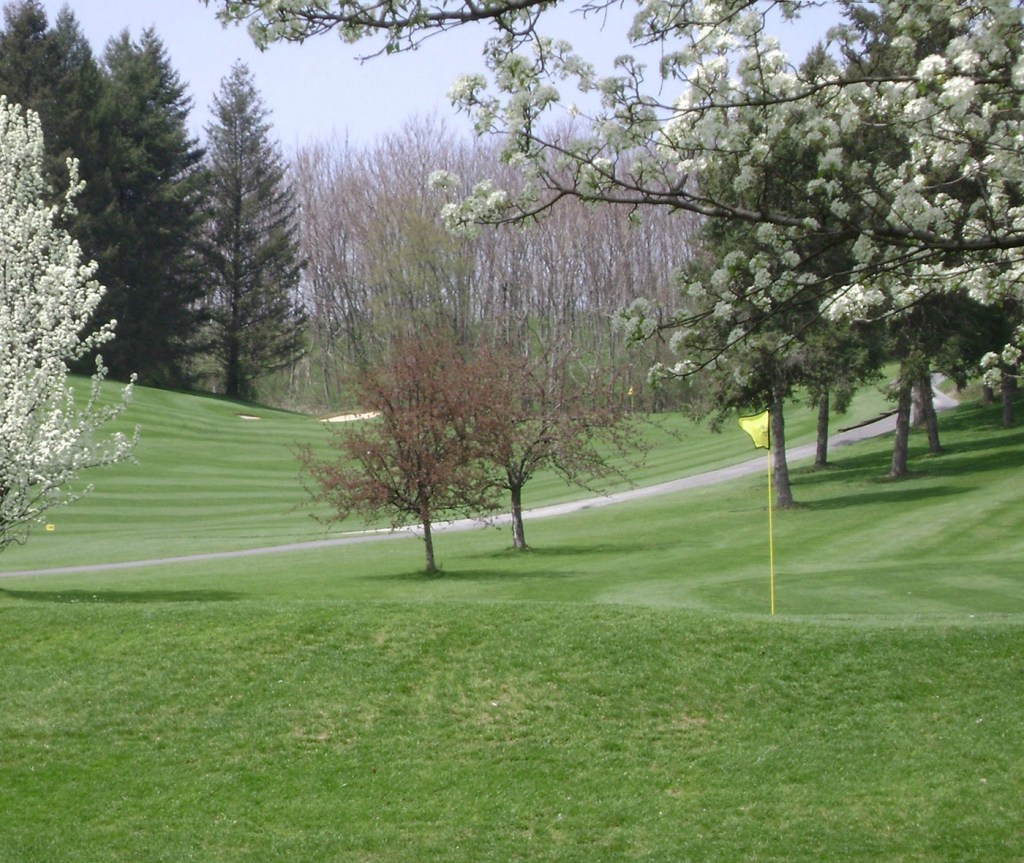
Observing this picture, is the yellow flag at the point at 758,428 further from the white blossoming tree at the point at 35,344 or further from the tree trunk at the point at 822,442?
the tree trunk at the point at 822,442

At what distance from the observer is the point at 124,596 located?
18500mm

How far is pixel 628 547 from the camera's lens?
2728cm

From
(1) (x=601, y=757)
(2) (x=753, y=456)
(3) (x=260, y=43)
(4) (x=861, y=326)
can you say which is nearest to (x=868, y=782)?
(1) (x=601, y=757)

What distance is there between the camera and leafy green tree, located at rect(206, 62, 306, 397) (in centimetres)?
6656

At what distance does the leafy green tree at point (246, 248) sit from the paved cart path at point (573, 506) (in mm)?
31329

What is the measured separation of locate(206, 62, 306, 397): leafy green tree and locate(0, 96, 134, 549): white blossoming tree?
158 ft

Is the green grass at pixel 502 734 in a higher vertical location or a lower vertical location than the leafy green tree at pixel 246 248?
lower

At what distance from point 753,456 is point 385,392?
27.9 m

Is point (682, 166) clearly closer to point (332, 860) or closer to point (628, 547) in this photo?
point (332, 860)

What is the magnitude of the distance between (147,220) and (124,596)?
44.8 metres

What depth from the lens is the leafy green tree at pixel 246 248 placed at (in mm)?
66562

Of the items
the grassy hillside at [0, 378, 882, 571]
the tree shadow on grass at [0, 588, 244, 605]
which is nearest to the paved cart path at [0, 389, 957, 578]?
the grassy hillside at [0, 378, 882, 571]

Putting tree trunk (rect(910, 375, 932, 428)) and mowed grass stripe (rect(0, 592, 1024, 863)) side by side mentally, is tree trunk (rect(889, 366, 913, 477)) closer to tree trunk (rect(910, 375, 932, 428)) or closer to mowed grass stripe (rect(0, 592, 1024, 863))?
tree trunk (rect(910, 375, 932, 428))

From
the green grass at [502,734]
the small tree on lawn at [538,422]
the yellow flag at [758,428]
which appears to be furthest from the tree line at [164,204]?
the green grass at [502,734]
